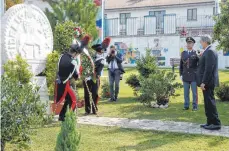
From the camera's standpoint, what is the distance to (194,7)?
33.8 metres

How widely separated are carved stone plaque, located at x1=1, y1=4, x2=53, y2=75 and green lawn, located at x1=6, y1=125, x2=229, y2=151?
1932mm

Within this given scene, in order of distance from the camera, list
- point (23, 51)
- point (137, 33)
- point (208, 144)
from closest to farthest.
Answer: point (208, 144)
point (23, 51)
point (137, 33)

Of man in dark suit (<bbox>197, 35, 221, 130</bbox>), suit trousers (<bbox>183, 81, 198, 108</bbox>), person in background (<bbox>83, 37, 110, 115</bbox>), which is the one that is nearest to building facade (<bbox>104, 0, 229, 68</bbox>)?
person in background (<bbox>83, 37, 110, 115</bbox>)

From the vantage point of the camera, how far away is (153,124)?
8.18 m

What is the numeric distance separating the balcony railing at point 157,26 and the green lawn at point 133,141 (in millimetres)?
24204

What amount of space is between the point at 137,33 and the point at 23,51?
23759 millimetres

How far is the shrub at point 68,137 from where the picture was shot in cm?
459

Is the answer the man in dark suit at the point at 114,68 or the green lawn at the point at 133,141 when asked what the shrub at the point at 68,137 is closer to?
the green lawn at the point at 133,141

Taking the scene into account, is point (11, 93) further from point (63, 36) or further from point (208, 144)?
point (63, 36)

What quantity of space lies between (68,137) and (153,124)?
151 inches

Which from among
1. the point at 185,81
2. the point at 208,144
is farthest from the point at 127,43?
the point at 208,144

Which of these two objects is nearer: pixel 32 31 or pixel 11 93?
pixel 11 93

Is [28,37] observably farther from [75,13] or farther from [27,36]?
[75,13]

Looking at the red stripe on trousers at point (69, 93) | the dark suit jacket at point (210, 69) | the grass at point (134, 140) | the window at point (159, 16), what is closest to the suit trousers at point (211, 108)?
the dark suit jacket at point (210, 69)
